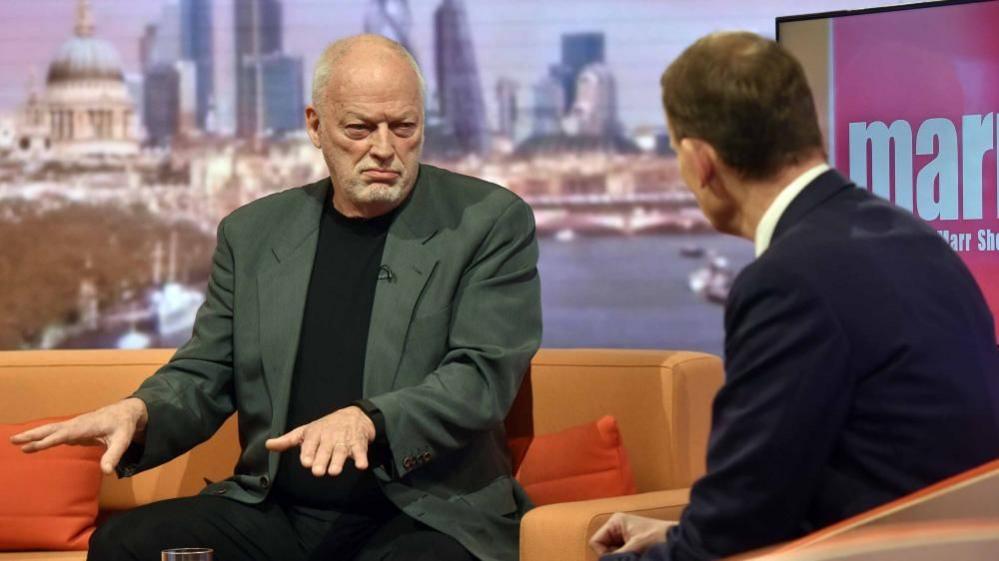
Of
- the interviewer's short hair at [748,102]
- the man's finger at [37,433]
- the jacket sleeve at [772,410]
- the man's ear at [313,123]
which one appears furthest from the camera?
the man's ear at [313,123]

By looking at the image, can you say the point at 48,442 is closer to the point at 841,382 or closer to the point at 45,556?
the point at 45,556

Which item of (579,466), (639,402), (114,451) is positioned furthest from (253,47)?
(114,451)

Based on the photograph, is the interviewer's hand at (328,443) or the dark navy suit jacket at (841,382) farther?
the interviewer's hand at (328,443)

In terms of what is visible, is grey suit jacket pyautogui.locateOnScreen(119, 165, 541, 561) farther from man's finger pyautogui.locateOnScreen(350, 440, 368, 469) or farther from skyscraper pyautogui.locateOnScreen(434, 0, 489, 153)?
skyscraper pyautogui.locateOnScreen(434, 0, 489, 153)

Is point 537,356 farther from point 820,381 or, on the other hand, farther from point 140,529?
point 820,381

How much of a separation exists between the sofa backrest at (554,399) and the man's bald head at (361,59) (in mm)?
712

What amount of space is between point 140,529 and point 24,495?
593 mm

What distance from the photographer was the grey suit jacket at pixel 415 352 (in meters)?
2.77

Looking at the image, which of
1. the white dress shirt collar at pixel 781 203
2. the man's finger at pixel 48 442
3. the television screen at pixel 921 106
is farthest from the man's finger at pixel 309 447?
the television screen at pixel 921 106

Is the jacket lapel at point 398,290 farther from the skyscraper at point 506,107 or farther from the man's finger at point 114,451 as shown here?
the skyscraper at point 506,107

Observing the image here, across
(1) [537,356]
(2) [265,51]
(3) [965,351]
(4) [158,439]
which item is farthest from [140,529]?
(2) [265,51]

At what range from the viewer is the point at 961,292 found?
1.63 metres

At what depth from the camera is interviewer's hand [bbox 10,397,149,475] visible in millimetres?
2576

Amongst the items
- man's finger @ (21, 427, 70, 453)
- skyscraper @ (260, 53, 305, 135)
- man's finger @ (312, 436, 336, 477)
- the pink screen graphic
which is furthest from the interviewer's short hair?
skyscraper @ (260, 53, 305, 135)
